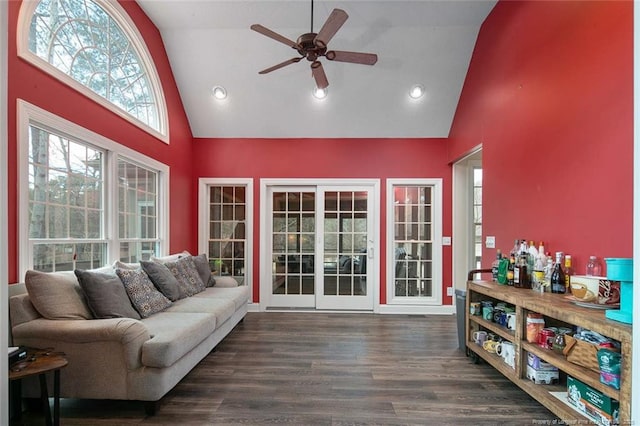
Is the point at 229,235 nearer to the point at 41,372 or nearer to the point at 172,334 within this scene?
the point at 172,334

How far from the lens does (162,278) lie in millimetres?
3172

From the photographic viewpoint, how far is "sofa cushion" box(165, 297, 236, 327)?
3012 mm

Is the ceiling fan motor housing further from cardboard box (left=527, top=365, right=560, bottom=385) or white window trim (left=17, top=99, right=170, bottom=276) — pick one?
cardboard box (left=527, top=365, right=560, bottom=385)

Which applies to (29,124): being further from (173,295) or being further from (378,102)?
(378,102)

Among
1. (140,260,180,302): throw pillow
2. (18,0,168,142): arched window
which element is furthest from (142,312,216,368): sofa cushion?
(18,0,168,142): arched window

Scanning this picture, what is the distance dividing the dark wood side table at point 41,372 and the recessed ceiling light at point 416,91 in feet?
14.3

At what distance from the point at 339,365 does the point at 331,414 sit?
2.46 feet

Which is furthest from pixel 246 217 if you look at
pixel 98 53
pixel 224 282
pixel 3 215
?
pixel 3 215

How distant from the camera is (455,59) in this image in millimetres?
3992

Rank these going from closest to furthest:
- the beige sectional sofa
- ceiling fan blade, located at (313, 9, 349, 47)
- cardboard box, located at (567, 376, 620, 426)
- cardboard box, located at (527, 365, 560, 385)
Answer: cardboard box, located at (567, 376, 620, 426)
the beige sectional sofa
cardboard box, located at (527, 365, 560, 385)
ceiling fan blade, located at (313, 9, 349, 47)

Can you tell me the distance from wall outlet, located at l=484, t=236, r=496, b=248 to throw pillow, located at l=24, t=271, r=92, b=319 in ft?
12.0

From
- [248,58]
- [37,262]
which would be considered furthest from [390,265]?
[37,262]

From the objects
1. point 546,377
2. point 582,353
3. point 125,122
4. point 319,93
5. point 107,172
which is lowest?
point 546,377

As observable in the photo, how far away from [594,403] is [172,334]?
101 inches
